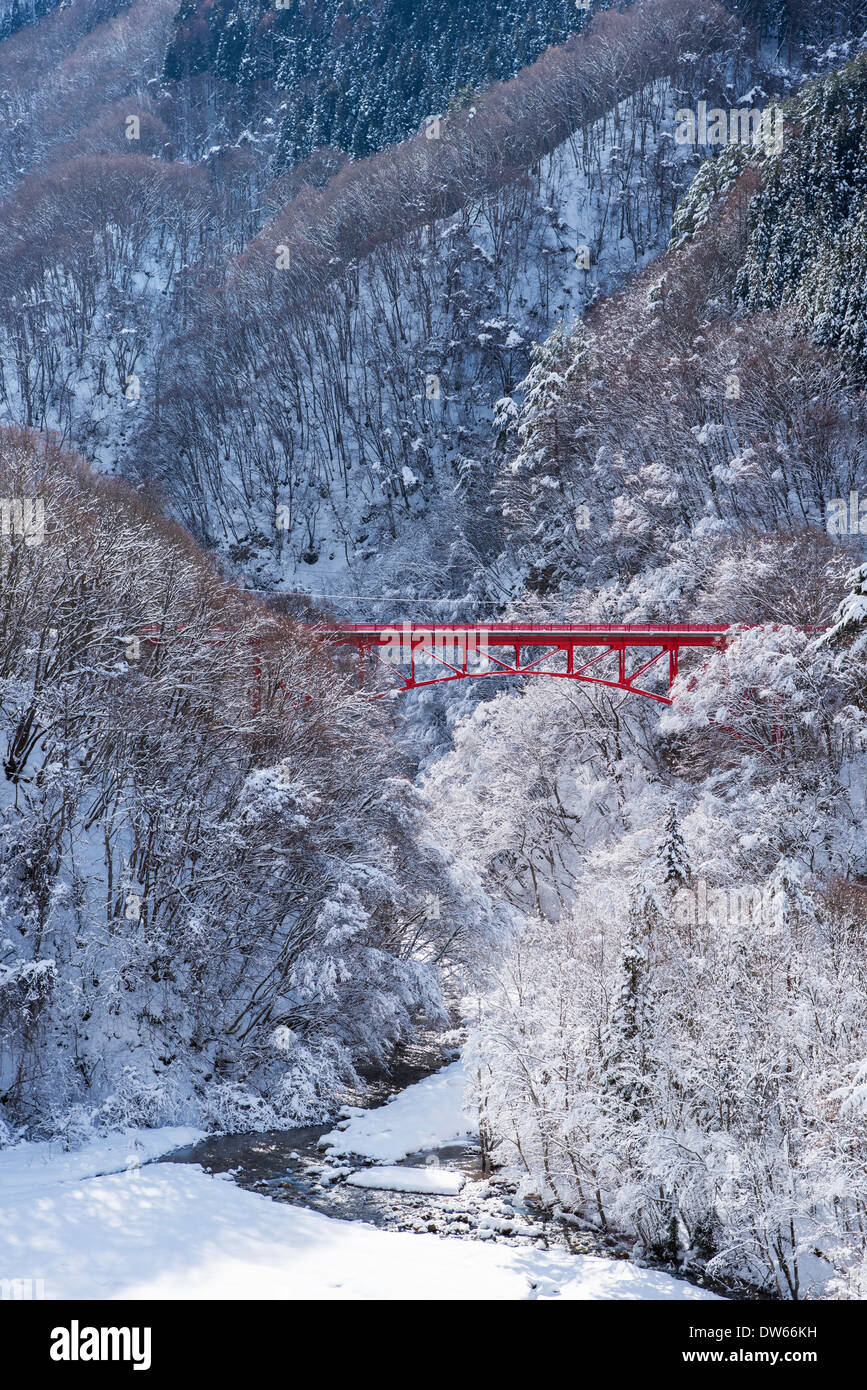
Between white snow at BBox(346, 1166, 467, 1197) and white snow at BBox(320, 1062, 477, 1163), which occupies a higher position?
white snow at BBox(346, 1166, 467, 1197)

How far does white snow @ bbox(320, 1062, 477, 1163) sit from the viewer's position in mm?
23766

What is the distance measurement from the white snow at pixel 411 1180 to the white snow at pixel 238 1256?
8.46 feet

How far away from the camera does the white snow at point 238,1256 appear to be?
14797 mm

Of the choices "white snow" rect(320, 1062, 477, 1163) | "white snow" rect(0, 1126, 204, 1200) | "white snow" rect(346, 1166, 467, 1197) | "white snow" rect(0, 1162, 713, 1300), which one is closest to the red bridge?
"white snow" rect(320, 1062, 477, 1163)

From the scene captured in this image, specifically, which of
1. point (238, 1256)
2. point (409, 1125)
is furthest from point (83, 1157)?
point (409, 1125)

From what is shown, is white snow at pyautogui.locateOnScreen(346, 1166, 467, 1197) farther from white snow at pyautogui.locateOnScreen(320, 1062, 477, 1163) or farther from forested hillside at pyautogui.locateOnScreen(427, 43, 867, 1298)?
forested hillside at pyautogui.locateOnScreen(427, 43, 867, 1298)

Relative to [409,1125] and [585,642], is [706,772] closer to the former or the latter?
[585,642]

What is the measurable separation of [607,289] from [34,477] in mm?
62235

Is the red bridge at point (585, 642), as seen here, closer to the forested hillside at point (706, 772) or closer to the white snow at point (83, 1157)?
the forested hillside at point (706, 772)

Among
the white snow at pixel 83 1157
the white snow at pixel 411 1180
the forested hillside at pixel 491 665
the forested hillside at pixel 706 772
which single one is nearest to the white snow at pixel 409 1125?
the white snow at pixel 411 1180

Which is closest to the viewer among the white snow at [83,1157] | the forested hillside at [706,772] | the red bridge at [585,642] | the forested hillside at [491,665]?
the forested hillside at [706,772]

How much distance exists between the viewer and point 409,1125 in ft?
82.3

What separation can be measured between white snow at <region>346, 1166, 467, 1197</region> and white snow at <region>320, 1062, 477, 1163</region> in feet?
2.37
